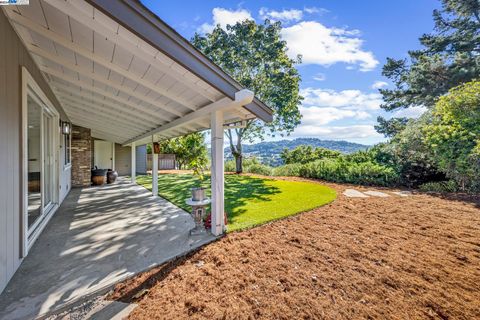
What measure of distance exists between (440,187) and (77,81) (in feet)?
37.7

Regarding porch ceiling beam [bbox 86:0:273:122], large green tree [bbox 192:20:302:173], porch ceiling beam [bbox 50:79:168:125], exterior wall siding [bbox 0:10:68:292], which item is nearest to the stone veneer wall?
porch ceiling beam [bbox 50:79:168:125]

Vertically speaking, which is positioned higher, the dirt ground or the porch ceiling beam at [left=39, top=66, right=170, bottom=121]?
the porch ceiling beam at [left=39, top=66, right=170, bottom=121]

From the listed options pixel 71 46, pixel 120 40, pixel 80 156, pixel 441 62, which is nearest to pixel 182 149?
pixel 80 156

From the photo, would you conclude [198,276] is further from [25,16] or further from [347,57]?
[347,57]

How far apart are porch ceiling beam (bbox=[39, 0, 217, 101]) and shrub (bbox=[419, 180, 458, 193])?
923cm

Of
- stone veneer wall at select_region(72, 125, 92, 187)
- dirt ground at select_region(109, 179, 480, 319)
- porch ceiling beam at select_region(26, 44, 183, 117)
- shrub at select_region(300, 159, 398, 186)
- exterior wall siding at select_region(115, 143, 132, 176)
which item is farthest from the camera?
exterior wall siding at select_region(115, 143, 132, 176)

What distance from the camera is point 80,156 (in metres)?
9.06

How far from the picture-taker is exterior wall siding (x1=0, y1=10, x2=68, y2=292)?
7.32ft

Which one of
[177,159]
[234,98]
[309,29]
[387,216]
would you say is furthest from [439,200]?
[177,159]

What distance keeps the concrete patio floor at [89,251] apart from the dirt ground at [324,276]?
382mm

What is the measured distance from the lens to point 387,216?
15.6ft

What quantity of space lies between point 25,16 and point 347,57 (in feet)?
37.5

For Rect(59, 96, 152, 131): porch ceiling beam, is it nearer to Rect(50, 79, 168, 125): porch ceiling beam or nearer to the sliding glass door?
Rect(50, 79, 168, 125): porch ceiling beam

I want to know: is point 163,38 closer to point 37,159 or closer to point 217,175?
point 217,175
